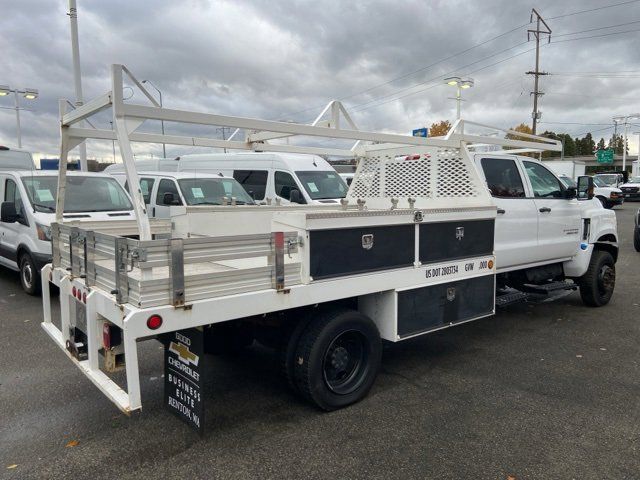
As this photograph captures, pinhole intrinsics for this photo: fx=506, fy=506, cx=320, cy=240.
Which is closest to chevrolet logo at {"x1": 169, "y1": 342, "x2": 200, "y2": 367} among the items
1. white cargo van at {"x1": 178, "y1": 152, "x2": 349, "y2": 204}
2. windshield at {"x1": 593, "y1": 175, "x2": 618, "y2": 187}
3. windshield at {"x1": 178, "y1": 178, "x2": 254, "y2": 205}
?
windshield at {"x1": 178, "y1": 178, "x2": 254, "y2": 205}

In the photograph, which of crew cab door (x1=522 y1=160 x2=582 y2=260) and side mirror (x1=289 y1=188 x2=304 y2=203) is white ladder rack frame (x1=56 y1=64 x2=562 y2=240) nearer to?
crew cab door (x1=522 y1=160 x2=582 y2=260)

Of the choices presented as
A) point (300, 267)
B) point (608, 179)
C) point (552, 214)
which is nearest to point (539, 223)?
point (552, 214)

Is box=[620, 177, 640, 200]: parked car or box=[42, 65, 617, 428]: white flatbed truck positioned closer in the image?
box=[42, 65, 617, 428]: white flatbed truck

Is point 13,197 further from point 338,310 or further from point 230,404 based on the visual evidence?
point 338,310

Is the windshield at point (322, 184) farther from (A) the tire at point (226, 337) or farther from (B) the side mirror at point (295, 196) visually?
(A) the tire at point (226, 337)

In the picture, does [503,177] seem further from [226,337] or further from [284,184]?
[284,184]

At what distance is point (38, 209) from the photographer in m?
7.37

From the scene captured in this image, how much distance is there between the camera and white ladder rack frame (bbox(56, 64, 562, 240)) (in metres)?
3.13

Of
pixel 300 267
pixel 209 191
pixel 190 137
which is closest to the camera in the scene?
pixel 300 267

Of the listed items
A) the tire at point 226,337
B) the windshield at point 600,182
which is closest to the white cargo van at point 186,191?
the tire at point 226,337

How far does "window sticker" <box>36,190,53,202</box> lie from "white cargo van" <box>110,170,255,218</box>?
1.96 meters

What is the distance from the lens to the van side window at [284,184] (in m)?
11.5

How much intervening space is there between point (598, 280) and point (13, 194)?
8614 millimetres

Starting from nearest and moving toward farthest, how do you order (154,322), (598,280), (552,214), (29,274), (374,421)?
Answer: (154,322)
(374,421)
(552,214)
(598,280)
(29,274)
